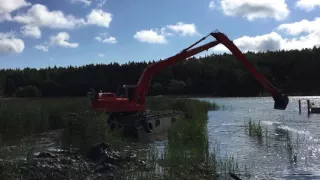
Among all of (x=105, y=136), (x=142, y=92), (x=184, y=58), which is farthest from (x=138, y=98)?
(x=105, y=136)

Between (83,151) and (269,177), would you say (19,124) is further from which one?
(269,177)

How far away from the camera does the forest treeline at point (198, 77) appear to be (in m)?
117

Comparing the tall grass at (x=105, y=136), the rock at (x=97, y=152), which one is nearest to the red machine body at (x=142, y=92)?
the tall grass at (x=105, y=136)

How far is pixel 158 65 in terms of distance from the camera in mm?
26484

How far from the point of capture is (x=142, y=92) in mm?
25844

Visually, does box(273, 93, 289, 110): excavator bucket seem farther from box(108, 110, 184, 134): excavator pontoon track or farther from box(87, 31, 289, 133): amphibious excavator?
box(108, 110, 184, 134): excavator pontoon track

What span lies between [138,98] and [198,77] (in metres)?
108

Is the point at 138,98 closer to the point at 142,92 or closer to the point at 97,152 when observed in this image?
the point at 142,92

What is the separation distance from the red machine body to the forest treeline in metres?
72.9

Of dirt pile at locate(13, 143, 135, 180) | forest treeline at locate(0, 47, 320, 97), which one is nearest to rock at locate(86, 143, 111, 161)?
dirt pile at locate(13, 143, 135, 180)

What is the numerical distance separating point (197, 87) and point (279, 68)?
3212 centimetres

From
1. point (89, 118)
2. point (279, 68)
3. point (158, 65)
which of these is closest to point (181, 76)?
point (279, 68)

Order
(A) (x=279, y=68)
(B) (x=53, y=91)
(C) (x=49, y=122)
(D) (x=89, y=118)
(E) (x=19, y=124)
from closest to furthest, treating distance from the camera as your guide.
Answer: (D) (x=89, y=118) → (E) (x=19, y=124) → (C) (x=49, y=122) → (B) (x=53, y=91) → (A) (x=279, y=68)

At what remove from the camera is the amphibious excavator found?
922 inches
